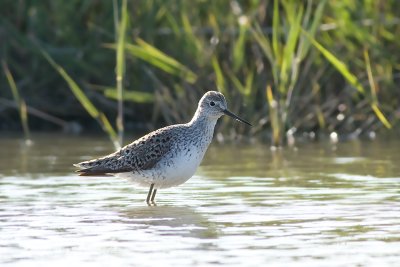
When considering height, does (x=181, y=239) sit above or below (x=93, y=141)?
below

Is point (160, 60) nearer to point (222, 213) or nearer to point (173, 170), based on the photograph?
point (173, 170)

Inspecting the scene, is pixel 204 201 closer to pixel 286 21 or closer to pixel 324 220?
pixel 324 220

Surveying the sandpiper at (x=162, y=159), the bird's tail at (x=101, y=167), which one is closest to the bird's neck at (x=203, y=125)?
the sandpiper at (x=162, y=159)

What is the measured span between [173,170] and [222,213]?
0.73 metres

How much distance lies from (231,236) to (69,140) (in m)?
6.75

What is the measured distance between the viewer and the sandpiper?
8484 millimetres

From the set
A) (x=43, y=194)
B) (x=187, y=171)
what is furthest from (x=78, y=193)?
(x=187, y=171)

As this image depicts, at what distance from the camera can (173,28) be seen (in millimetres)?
12586

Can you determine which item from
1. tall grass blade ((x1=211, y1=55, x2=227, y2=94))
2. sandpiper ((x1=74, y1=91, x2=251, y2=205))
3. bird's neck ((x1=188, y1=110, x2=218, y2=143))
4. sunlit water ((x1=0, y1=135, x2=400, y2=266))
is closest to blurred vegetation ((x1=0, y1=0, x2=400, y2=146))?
tall grass blade ((x1=211, y1=55, x2=227, y2=94))

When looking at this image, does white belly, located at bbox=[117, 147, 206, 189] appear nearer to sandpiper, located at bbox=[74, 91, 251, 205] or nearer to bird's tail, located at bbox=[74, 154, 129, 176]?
sandpiper, located at bbox=[74, 91, 251, 205]

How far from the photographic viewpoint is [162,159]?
8602 mm

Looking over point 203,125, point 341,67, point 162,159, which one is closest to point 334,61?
point 341,67

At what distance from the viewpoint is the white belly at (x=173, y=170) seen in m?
8.42

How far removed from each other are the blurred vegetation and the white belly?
8.28 feet
